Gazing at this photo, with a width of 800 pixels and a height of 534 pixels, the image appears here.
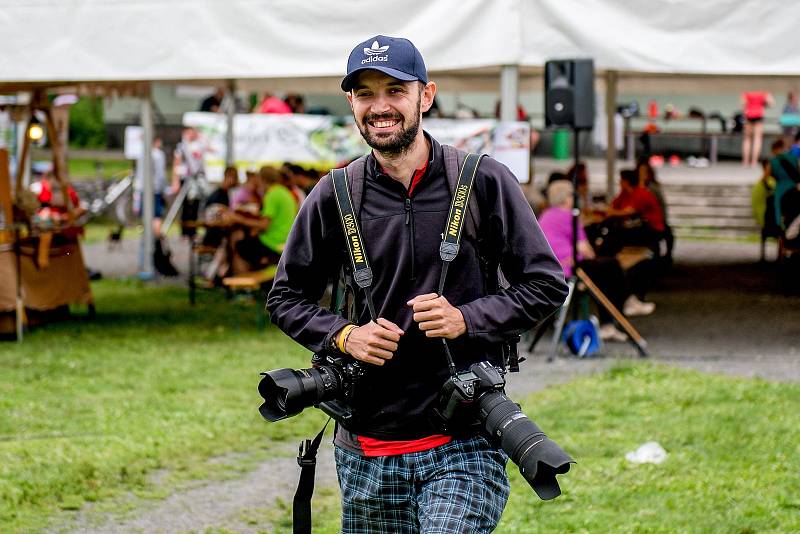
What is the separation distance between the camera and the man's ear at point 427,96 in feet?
12.1

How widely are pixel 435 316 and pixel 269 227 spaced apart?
1100 cm

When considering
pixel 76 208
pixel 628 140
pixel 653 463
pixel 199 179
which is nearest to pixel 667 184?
pixel 628 140

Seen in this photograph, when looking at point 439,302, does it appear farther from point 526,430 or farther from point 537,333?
point 537,333

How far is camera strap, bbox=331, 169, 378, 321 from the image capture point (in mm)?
3574

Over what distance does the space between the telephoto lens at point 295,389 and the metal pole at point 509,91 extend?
7.57 meters

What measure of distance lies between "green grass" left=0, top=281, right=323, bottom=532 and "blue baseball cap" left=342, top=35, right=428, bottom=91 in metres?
3.60

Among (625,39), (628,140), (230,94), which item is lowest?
(628,140)

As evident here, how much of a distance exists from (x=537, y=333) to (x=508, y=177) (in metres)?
7.98

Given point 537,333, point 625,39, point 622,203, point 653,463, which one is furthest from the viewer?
point 622,203

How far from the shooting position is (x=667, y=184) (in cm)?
2555

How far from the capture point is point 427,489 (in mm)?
3598

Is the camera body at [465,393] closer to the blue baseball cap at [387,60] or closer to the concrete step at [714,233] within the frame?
the blue baseball cap at [387,60]

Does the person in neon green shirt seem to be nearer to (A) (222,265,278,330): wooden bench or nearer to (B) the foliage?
(A) (222,265,278,330): wooden bench

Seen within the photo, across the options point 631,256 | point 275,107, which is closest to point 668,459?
point 631,256
